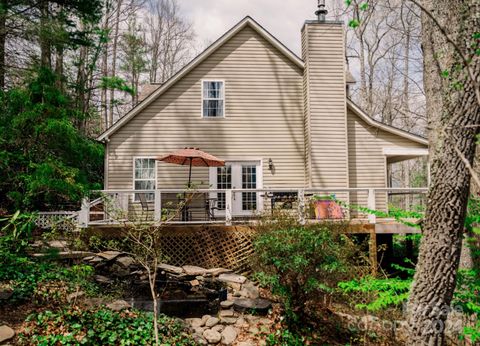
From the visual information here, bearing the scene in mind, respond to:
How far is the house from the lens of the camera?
11.4 metres

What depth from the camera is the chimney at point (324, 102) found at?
11.2 metres

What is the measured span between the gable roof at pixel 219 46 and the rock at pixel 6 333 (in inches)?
289

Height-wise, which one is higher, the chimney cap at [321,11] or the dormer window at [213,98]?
the chimney cap at [321,11]

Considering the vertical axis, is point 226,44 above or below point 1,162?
above

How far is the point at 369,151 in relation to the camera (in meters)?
11.7

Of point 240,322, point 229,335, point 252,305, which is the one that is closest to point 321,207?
point 252,305

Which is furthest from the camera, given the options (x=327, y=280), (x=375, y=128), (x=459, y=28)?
(x=375, y=128)

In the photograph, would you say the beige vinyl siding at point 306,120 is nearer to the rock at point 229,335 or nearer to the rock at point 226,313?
the rock at point 226,313

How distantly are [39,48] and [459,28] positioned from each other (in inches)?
454

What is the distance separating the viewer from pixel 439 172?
3.54 metres

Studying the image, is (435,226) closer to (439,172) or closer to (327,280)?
(439,172)

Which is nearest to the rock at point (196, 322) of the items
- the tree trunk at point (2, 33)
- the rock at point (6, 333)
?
the rock at point (6, 333)

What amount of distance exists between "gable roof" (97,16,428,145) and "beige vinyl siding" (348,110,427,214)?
8.2 inches

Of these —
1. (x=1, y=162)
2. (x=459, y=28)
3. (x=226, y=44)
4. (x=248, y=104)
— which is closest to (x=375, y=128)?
(x=248, y=104)
